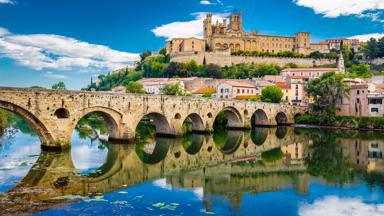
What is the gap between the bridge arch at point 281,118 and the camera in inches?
2512

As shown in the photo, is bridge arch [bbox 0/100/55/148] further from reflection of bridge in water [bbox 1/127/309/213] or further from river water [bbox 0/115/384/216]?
reflection of bridge in water [bbox 1/127/309/213]

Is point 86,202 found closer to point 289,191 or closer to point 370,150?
point 289,191

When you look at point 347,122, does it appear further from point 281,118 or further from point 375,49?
point 375,49

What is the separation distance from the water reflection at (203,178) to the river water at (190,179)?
0.05 m

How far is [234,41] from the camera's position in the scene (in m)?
115

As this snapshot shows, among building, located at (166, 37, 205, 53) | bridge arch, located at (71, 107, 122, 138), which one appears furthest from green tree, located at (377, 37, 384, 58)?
bridge arch, located at (71, 107, 122, 138)

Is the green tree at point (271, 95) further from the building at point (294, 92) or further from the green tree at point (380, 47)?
the green tree at point (380, 47)

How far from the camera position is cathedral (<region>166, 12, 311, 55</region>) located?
111 metres

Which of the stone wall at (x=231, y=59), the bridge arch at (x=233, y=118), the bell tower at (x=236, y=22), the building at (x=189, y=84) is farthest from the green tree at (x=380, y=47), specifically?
Answer: the bridge arch at (x=233, y=118)

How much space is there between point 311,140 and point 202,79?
161ft

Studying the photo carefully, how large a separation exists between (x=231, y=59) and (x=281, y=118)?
45669mm

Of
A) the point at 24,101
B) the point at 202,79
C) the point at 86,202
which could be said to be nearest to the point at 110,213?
the point at 86,202

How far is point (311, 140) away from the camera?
43875 millimetres

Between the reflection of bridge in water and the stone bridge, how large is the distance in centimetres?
182
